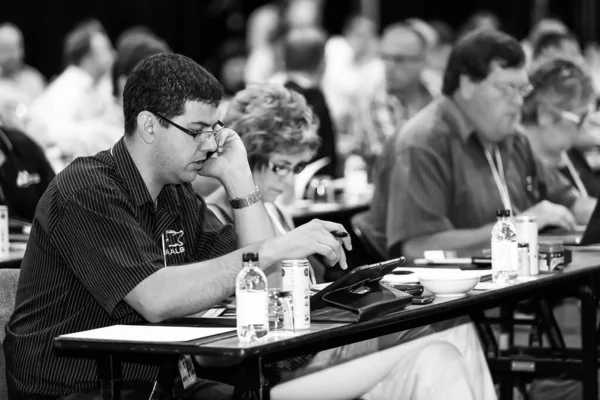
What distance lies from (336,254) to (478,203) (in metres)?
1.71

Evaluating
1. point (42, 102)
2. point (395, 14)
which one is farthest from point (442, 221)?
point (395, 14)

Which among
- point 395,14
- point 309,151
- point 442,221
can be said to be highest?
point 395,14

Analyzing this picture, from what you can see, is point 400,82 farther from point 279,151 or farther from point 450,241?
point 279,151

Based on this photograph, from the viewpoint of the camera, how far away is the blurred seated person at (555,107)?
4.82m

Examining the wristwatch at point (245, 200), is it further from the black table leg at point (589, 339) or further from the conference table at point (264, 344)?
the black table leg at point (589, 339)

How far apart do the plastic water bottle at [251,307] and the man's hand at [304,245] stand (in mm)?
229

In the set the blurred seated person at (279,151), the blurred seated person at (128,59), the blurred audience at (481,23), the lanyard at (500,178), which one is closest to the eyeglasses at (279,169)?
the blurred seated person at (279,151)

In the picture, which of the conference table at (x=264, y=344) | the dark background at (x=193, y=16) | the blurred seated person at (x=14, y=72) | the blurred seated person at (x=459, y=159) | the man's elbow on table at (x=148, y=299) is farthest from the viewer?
the dark background at (x=193, y=16)

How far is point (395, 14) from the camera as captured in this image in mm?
14250

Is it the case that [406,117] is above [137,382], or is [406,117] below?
above

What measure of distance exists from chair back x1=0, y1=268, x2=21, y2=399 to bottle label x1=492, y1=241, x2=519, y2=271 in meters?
1.34

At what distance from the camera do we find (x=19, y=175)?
184 inches

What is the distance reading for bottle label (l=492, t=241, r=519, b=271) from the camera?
3104mm

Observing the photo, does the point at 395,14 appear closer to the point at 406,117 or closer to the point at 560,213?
the point at 406,117
